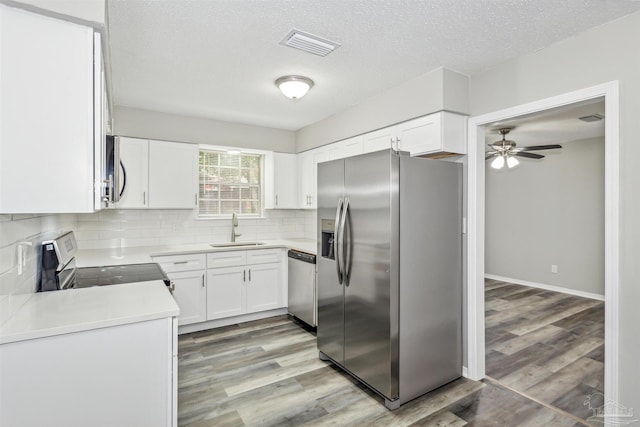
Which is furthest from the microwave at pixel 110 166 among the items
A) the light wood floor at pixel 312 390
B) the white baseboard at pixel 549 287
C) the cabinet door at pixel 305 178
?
the white baseboard at pixel 549 287

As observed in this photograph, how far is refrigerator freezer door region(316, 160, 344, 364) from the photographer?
2.72 m

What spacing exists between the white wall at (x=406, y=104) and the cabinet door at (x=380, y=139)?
5 centimetres

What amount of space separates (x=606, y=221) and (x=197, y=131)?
396 centimetres

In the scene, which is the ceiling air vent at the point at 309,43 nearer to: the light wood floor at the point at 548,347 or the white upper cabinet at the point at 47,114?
the white upper cabinet at the point at 47,114

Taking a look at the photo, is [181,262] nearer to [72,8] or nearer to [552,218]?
[72,8]

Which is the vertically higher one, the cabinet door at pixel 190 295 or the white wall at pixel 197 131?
the white wall at pixel 197 131

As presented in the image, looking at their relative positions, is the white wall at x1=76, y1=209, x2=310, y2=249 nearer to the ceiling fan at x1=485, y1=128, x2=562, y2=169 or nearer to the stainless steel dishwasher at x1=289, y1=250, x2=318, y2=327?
the stainless steel dishwasher at x1=289, y1=250, x2=318, y2=327

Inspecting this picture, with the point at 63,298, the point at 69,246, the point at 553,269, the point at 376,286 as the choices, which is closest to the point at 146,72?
the point at 69,246

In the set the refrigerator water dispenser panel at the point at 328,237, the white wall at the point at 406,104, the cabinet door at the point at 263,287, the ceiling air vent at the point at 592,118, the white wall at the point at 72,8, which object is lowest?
the cabinet door at the point at 263,287

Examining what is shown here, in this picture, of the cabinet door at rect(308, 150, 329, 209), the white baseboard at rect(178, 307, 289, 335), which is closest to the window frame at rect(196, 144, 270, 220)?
the cabinet door at rect(308, 150, 329, 209)

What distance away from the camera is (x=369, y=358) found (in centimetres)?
245

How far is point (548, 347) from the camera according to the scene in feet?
10.9

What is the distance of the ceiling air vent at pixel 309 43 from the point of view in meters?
2.13

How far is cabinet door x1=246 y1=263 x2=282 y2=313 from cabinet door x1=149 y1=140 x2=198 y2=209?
107cm
